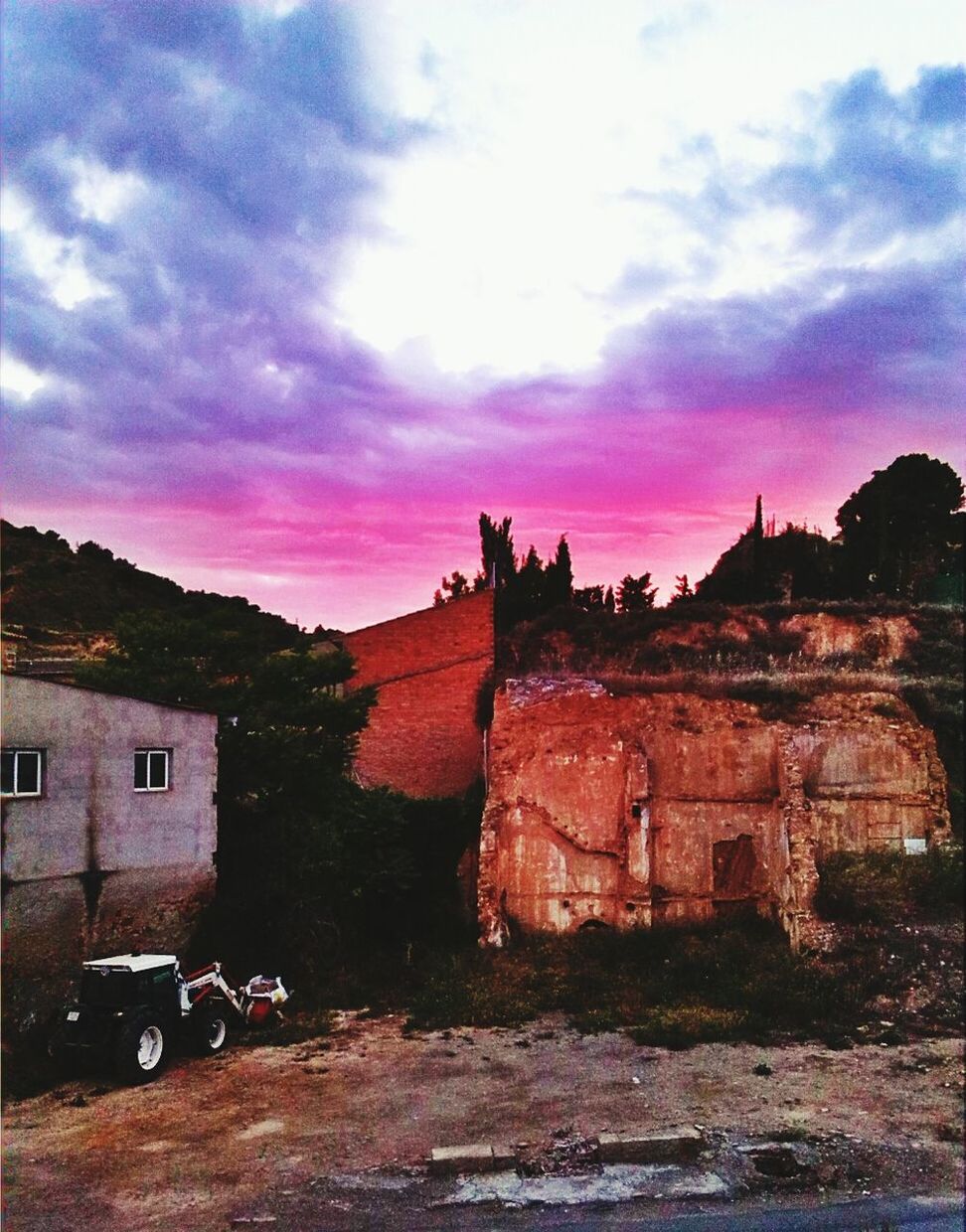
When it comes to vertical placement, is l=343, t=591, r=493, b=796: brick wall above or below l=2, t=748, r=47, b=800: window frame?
above

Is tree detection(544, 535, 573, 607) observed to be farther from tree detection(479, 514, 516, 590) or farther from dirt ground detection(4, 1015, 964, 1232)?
dirt ground detection(4, 1015, 964, 1232)

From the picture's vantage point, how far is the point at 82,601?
39.3 ft

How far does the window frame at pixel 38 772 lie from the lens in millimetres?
8164

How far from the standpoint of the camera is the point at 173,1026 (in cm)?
938

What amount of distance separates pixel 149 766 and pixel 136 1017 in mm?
2443

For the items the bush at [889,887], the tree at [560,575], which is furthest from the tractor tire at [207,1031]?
the bush at [889,887]

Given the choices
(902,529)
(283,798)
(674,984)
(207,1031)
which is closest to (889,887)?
(674,984)

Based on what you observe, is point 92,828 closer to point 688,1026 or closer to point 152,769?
point 152,769

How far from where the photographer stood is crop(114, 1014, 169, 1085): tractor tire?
8477 millimetres

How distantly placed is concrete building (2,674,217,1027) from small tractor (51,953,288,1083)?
453 mm

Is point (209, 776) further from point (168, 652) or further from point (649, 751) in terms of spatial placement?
point (649, 751)

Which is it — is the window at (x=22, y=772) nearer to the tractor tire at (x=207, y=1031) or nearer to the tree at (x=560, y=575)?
the tractor tire at (x=207, y=1031)

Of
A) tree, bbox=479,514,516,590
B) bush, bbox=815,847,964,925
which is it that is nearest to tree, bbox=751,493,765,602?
tree, bbox=479,514,516,590

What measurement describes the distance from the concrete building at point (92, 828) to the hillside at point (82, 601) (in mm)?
1329
